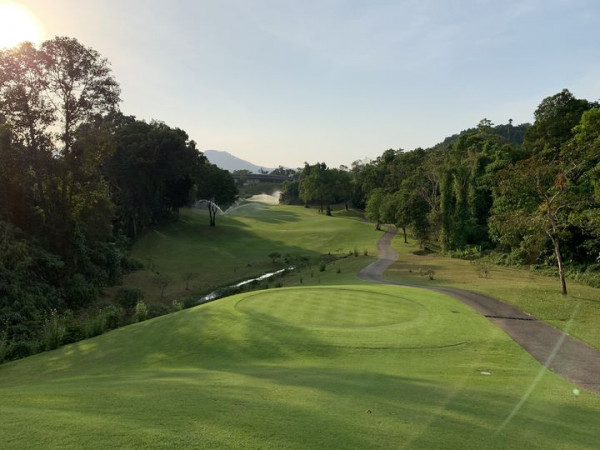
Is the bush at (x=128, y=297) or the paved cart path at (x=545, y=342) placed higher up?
the paved cart path at (x=545, y=342)

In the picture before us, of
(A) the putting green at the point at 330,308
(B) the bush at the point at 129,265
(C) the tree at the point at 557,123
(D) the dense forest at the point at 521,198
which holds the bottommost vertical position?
(B) the bush at the point at 129,265

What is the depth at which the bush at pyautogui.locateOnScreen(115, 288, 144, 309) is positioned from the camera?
32.4 meters

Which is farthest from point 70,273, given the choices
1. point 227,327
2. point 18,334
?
point 227,327

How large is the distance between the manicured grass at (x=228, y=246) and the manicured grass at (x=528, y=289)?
42.0ft

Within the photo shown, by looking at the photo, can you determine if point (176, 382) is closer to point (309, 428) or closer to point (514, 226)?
point (309, 428)

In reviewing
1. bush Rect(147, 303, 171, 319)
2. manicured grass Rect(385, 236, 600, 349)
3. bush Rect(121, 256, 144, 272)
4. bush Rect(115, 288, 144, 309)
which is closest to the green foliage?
manicured grass Rect(385, 236, 600, 349)

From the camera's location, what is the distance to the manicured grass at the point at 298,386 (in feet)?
19.6

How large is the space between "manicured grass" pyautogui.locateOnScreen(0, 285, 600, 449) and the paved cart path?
648 mm

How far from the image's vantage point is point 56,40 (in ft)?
101

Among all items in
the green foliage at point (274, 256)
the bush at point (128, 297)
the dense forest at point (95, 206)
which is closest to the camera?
the dense forest at point (95, 206)

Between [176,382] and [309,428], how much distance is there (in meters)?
4.19

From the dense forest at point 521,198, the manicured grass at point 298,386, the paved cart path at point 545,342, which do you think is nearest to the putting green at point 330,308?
the manicured grass at point 298,386

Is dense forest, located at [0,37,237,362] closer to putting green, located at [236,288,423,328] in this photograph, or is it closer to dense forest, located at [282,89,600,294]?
putting green, located at [236,288,423,328]

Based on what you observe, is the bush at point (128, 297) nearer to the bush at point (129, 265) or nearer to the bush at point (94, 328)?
the bush at point (129, 265)
